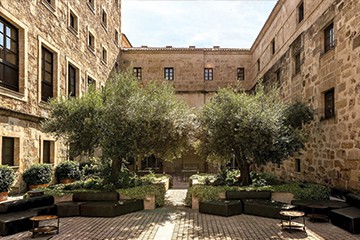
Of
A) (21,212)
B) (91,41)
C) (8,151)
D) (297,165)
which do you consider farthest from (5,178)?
(297,165)

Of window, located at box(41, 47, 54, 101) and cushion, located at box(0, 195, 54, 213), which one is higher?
window, located at box(41, 47, 54, 101)

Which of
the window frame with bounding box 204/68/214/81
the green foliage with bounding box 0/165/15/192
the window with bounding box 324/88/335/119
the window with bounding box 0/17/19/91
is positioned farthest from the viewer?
the window frame with bounding box 204/68/214/81

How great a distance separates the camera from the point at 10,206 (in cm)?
774

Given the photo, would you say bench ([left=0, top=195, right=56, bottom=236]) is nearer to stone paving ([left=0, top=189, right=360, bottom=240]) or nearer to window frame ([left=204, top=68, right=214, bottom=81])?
stone paving ([left=0, top=189, right=360, bottom=240])

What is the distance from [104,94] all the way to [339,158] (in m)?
8.95

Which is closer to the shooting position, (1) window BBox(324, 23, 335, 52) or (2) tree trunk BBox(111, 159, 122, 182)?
(2) tree trunk BBox(111, 159, 122, 182)

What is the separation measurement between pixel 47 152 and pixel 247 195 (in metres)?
10.6

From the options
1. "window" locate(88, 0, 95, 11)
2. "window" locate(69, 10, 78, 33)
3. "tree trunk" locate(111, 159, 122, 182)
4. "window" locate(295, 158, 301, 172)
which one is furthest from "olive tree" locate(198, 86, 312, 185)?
"window" locate(88, 0, 95, 11)

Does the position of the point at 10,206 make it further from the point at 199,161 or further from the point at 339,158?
the point at 199,161

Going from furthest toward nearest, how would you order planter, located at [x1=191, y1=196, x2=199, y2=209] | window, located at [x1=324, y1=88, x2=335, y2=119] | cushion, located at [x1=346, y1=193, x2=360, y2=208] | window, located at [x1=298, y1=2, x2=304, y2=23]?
window, located at [x1=298, y1=2, x2=304, y2=23], window, located at [x1=324, y1=88, x2=335, y2=119], planter, located at [x1=191, y1=196, x2=199, y2=209], cushion, located at [x1=346, y1=193, x2=360, y2=208]

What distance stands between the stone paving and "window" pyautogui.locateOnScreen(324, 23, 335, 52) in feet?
25.2

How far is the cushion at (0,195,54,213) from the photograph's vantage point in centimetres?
768

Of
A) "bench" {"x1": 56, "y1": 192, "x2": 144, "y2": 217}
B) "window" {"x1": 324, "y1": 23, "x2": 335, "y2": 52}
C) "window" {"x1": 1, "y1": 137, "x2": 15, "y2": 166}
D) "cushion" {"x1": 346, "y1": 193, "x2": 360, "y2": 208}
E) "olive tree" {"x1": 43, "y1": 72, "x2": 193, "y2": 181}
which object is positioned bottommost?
"bench" {"x1": 56, "y1": 192, "x2": 144, "y2": 217}

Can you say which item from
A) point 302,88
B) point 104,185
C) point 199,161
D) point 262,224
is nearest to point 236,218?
point 262,224
